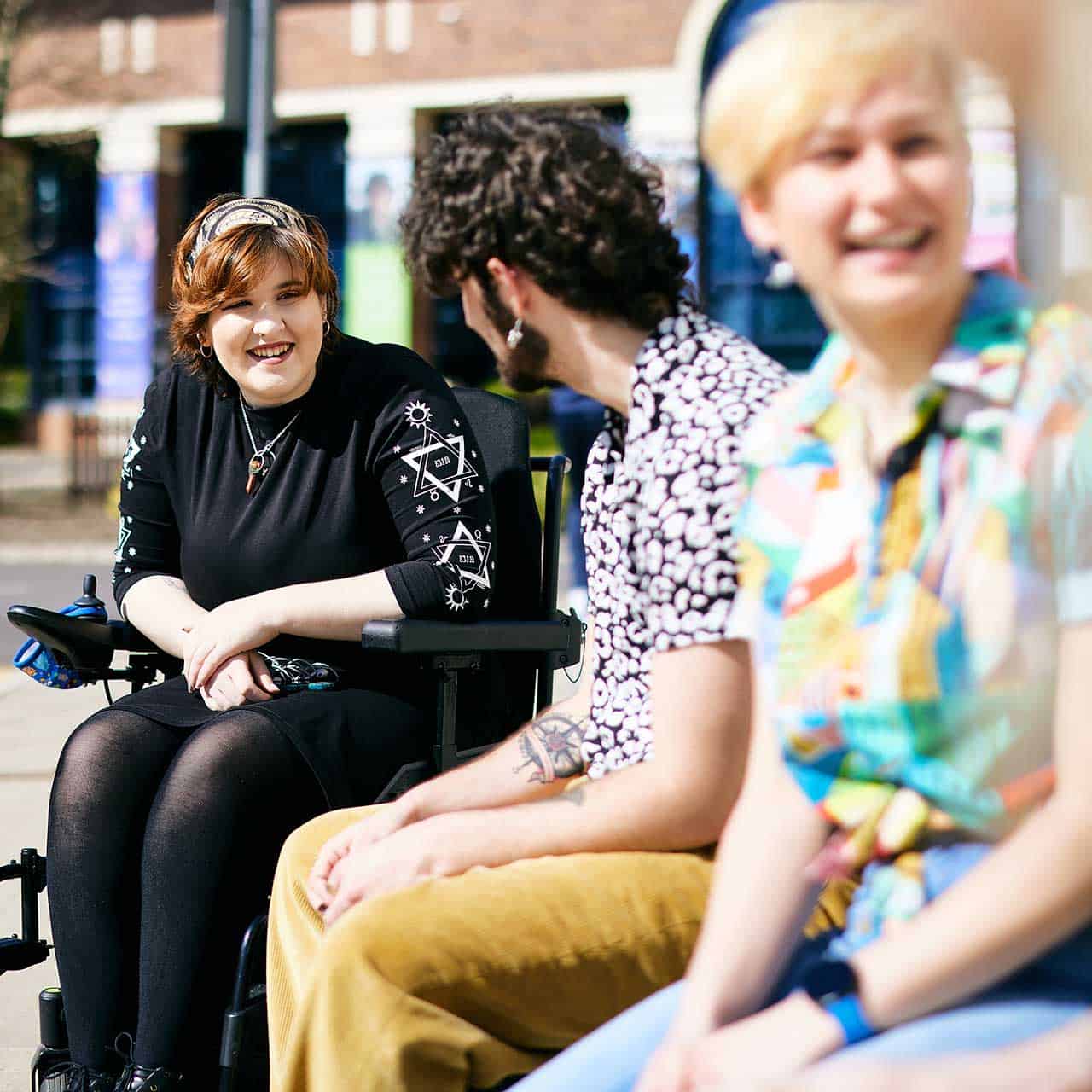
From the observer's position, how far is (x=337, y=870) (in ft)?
6.44

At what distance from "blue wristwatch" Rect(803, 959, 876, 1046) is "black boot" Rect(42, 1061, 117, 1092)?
1.46 meters

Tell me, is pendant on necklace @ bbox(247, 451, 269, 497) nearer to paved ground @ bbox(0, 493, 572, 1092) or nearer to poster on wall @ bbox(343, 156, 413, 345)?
paved ground @ bbox(0, 493, 572, 1092)

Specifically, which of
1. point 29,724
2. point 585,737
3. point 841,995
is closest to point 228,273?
point 585,737

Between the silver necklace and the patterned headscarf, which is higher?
the patterned headscarf

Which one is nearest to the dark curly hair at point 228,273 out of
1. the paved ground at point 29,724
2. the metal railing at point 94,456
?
the paved ground at point 29,724

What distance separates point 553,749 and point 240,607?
2.41ft

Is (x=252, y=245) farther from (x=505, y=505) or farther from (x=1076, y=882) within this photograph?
(x=1076, y=882)

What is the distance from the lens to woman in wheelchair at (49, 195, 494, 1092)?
2.38 meters

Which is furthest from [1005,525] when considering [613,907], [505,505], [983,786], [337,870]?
[505,505]

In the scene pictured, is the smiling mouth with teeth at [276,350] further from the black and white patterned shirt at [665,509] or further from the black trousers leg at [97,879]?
the black and white patterned shirt at [665,509]

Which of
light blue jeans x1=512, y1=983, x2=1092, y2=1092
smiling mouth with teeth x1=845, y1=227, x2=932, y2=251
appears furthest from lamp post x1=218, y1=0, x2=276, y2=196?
light blue jeans x1=512, y1=983, x2=1092, y2=1092

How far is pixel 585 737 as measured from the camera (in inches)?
82.0

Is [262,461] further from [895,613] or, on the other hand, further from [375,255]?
[375,255]

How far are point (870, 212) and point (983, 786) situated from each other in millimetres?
471
